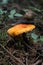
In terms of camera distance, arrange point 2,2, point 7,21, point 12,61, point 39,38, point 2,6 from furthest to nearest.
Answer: point 2,2 < point 2,6 < point 7,21 < point 39,38 < point 12,61

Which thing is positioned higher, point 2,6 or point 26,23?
point 26,23

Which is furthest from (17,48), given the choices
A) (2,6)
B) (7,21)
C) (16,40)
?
(2,6)

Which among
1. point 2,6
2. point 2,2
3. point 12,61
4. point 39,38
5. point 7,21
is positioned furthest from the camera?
point 2,2

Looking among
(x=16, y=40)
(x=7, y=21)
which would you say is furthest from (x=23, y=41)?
(x=7, y=21)

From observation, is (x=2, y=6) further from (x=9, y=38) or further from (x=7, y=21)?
(x=9, y=38)

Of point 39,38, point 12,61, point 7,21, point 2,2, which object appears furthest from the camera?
point 2,2

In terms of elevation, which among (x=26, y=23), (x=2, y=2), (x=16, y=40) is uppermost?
(x=26, y=23)

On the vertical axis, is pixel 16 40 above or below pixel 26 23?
below

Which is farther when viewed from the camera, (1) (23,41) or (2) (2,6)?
(2) (2,6)

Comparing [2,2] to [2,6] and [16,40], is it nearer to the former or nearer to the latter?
[2,6]
